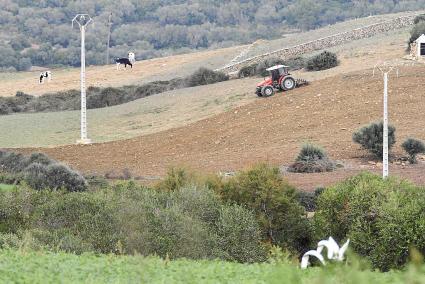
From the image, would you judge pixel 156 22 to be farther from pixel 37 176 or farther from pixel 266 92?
pixel 37 176

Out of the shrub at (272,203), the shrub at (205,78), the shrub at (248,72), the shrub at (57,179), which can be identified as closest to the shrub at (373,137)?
the shrub at (57,179)

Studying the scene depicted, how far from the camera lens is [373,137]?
121 ft

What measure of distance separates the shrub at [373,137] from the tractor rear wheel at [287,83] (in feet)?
35.7

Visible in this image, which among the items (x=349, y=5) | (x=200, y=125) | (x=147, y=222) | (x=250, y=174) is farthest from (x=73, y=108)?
(x=349, y=5)

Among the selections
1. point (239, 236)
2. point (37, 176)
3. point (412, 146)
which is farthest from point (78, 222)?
point (412, 146)

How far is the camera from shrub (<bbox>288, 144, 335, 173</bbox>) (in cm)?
3469

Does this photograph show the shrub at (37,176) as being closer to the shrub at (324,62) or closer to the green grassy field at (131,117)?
the green grassy field at (131,117)

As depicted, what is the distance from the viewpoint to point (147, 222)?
2184 cm

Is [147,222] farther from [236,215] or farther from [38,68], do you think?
[38,68]

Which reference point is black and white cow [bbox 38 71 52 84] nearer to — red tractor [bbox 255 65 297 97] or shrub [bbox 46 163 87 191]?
red tractor [bbox 255 65 297 97]

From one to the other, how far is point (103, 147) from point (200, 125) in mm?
4337

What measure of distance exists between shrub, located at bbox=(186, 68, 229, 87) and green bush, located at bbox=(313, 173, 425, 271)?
112 ft

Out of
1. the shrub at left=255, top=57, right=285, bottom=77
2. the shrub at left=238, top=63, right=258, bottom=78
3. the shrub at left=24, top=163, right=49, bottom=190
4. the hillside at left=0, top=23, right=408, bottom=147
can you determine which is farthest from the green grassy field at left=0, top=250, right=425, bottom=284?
the shrub at left=238, top=63, right=258, bottom=78

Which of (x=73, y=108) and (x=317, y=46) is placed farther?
(x=317, y=46)
